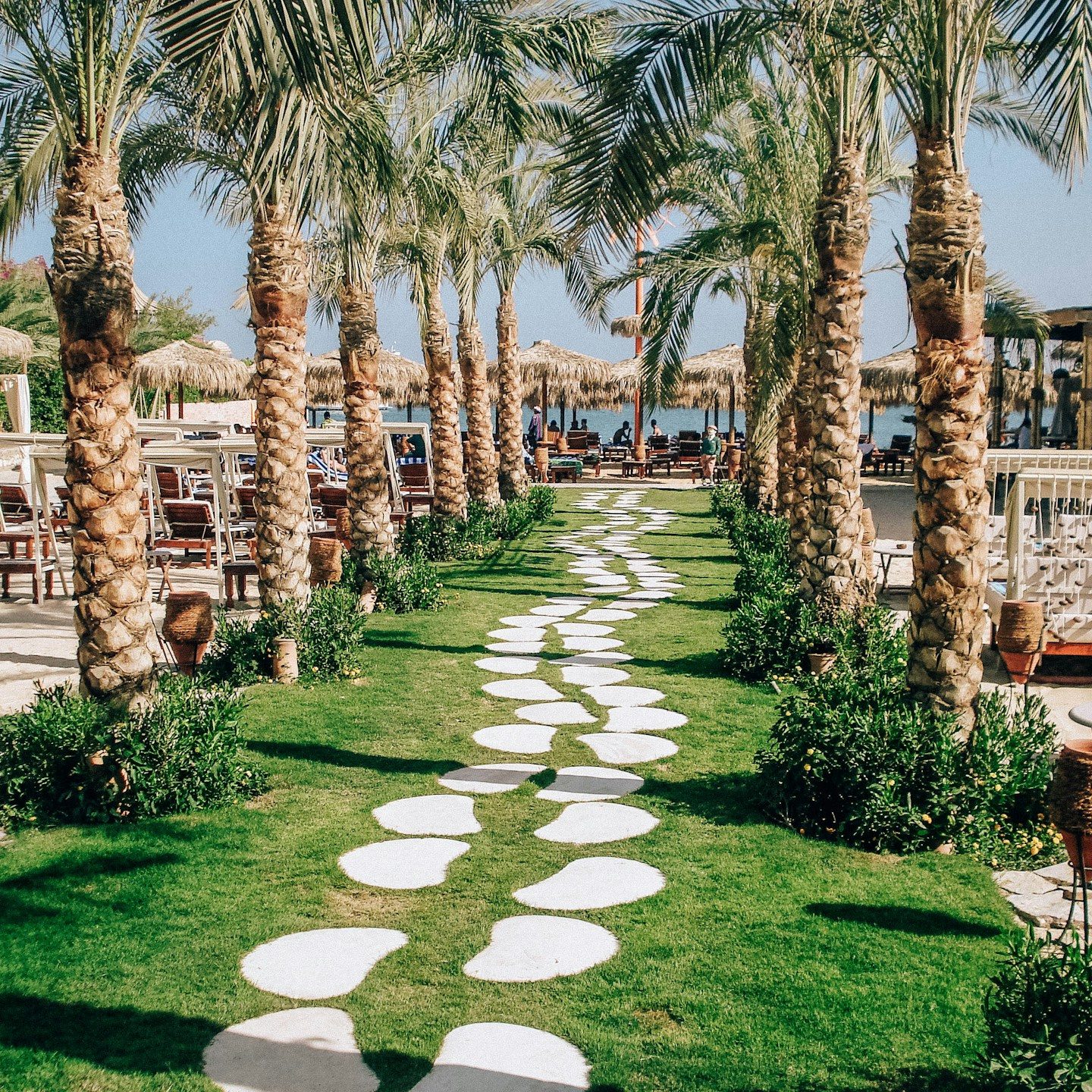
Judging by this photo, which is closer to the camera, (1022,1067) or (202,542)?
(1022,1067)

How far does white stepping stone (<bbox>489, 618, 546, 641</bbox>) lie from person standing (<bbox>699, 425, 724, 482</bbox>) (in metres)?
17.4

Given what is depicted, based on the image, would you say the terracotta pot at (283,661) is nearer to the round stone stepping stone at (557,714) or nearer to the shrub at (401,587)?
the round stone stepping stone at (557,714)

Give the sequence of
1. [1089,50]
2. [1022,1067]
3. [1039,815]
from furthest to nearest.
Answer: [1089,50] < [1039,815] < [1022,1067]

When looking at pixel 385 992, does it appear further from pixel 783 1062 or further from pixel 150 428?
pixel 150 428

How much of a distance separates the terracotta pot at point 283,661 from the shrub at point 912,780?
3.41 meters

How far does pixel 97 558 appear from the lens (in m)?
4.79

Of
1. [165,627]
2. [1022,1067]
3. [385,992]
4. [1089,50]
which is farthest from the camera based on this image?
[165,627]

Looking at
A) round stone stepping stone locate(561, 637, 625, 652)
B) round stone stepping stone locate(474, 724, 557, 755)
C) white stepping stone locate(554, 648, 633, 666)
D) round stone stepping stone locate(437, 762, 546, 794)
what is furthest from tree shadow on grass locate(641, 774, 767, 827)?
round stone stepping stone locate(561, 637, 625, 652)

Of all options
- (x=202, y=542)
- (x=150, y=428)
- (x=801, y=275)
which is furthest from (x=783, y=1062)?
(x=150, y=428)

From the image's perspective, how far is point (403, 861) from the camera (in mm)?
4270

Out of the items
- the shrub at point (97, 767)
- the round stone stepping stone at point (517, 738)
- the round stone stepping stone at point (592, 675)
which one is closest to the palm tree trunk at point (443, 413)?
the round stone stepping stone at point (592, 675)

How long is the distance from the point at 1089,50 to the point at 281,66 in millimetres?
3932

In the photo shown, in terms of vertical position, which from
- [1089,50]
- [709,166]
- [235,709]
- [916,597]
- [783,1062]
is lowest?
[783,1062]

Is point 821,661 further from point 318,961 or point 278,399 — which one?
point 318,961
